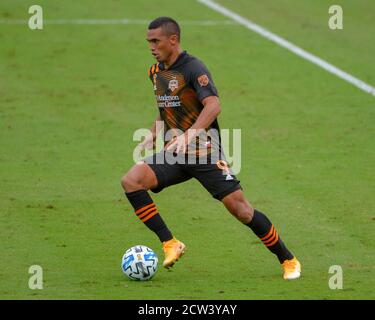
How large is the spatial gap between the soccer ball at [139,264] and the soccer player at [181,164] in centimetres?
21

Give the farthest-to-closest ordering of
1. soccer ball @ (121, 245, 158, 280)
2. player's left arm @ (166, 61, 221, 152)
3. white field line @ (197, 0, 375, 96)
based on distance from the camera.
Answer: white field line @ (197, 0, 375, 96)
soccer ball @ (121, 245, 158, 280)
player's left arm @ (166, 61, 221, 152)

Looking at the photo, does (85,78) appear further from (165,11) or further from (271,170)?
(271,170)

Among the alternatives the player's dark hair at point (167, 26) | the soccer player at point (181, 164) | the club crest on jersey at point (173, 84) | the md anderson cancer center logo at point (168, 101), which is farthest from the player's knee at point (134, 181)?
the player's dark hair at point (167, 26)

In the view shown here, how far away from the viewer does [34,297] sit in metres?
10.7

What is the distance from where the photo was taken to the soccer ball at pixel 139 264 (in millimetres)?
11492

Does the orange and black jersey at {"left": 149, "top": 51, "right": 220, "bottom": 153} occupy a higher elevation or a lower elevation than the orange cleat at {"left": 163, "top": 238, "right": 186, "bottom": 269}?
higher

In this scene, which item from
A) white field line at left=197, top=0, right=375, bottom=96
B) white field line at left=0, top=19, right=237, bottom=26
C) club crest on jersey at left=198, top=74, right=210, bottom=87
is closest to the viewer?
club crest on jersey at left=198, top=74, right=210, bottom=87

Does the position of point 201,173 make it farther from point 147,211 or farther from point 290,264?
point 290,264

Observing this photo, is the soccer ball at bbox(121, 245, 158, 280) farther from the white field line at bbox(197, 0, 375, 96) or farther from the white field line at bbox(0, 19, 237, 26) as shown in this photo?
the white field line at bbox(0, 19, 237, 26)

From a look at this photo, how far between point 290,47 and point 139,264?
14.1 meters

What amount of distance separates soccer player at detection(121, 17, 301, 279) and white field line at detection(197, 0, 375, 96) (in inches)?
409

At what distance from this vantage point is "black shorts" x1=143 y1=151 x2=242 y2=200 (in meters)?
11.6

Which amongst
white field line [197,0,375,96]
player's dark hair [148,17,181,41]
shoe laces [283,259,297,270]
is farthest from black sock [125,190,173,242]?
white field line [197,0,375,96]

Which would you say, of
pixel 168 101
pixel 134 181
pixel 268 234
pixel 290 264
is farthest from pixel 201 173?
pixel 290 264
